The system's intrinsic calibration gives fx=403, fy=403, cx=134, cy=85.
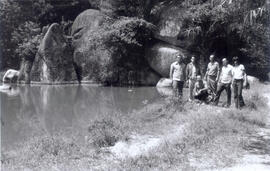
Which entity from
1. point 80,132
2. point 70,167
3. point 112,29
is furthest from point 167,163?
point 112,29

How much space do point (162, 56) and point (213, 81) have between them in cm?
1194

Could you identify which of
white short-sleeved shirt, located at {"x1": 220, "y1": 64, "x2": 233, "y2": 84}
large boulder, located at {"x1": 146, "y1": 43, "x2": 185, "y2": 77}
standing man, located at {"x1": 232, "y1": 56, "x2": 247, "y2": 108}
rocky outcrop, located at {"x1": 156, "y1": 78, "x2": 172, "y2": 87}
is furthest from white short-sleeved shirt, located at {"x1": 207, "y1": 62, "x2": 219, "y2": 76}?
large boulder, located at {"x1": 146, "y1": 43, "x2": 185, "y2": 77}

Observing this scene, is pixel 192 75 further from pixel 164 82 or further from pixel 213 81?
pixel 164 82

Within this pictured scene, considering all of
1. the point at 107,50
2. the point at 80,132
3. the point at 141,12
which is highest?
the point at 141,12

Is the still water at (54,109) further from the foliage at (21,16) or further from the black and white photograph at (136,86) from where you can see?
the foliage at (21,16)

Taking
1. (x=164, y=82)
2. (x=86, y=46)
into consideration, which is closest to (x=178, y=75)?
(x=164, y=82)

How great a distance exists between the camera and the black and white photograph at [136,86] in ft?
25.4

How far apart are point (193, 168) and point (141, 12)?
2215 cm

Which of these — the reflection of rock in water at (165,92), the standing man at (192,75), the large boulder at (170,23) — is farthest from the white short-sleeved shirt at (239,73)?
the large boulder at (170,23)

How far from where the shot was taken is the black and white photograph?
7740 millimetres

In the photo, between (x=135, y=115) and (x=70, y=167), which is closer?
(x=70, y=167)

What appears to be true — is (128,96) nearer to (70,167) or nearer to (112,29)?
(112,29)

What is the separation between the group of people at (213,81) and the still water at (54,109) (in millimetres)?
1645

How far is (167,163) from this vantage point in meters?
6.96
